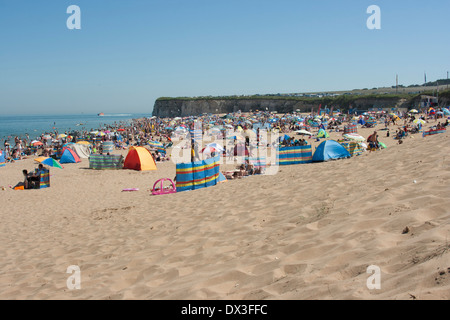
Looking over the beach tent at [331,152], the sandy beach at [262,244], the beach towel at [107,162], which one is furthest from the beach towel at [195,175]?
the beach towel at [107,162]

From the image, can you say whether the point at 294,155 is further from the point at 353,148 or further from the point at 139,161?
the point at 139,161

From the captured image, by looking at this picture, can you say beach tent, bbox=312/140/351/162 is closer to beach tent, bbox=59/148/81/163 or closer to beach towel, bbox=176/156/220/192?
beach towel, bbox=176/156/220/192

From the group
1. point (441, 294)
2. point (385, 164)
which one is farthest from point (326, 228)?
point (385, 164)

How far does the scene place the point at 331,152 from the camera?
14.9 metres

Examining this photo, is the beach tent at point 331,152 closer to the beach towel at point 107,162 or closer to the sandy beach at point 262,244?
the sandy beach at point 262,244

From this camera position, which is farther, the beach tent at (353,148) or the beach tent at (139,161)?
the beach tent at (139,161)

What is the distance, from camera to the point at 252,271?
10.1 ft

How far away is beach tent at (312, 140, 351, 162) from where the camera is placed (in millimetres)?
14820

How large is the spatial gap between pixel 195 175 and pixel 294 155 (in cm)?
678

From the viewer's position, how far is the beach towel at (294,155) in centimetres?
1529

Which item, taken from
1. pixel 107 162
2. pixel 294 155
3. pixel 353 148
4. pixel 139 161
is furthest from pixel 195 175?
pixel 107 162

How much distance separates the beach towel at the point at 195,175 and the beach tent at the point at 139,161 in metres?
7.50

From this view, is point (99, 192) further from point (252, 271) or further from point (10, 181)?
point (252, 271)
